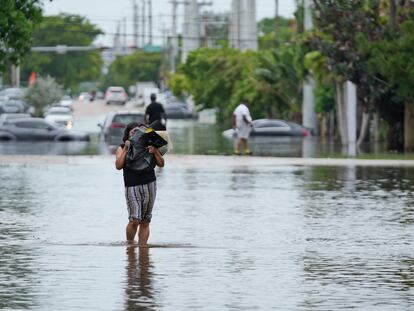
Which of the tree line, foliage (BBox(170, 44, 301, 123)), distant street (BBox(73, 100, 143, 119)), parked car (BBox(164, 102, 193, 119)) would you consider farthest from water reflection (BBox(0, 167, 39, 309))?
distant street (BBox(73, 100, 143, 119))

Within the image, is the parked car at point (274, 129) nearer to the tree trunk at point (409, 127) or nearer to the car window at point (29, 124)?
the car window at point (29, 124)

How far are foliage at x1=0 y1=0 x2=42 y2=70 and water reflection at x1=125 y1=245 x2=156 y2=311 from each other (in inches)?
946

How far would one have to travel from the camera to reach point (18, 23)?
1651 inches

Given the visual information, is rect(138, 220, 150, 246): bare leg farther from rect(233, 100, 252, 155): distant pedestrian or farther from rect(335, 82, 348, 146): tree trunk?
rect(335, 82, 348, 146): tree trunk

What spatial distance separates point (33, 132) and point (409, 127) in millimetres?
15843

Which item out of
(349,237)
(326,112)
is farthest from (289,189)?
(326,112)

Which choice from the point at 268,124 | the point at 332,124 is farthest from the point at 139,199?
the point at 332,124

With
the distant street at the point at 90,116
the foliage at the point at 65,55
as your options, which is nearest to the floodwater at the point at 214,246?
the distant street at the point at 90,116

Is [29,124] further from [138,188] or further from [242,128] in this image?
[138,188]

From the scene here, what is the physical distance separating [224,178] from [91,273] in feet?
56.4

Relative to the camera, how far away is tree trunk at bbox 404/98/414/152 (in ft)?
158

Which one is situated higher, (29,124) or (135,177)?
(135,177)

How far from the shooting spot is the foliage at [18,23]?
41094 millimetres

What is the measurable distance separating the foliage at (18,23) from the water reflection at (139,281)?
2404 cm
